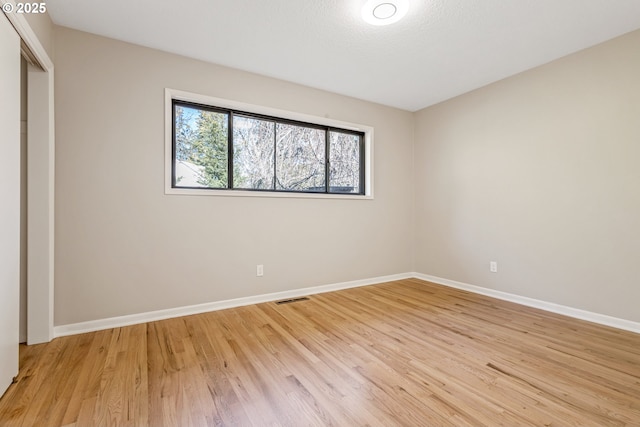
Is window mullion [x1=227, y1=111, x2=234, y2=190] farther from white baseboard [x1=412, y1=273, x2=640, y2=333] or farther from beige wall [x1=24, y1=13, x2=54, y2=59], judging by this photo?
white baseboard [x1=412, y1=273, x2=640, y2=333]

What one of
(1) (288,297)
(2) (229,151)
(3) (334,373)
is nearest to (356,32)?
(2) (229,151)

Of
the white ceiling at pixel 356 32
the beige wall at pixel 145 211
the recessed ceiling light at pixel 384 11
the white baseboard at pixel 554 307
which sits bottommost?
the white baseboard at pixel 554 307

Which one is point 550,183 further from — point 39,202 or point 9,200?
point 39,202

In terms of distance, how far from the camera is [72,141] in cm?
230

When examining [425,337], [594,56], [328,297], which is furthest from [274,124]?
[594,56]

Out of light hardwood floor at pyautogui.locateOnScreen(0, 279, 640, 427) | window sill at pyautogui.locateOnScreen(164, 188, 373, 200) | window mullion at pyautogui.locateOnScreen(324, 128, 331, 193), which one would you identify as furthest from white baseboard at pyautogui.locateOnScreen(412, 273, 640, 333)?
window mullion at pyautogui.locateOnScreen(324, 128, 331, 193)

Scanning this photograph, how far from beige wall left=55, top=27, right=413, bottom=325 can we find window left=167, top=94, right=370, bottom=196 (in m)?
0.18

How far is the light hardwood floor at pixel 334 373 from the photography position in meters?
1.38

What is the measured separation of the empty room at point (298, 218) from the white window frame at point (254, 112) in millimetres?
28

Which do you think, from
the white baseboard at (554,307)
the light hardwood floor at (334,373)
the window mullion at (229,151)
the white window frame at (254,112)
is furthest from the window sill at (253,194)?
the white baseboard at (554,307)

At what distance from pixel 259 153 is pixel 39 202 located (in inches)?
75.5

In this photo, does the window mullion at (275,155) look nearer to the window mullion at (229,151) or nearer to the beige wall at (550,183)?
the window mullion at (229,151)

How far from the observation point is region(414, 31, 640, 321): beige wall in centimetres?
243

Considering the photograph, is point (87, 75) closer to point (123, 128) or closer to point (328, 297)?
point (123, 128)
